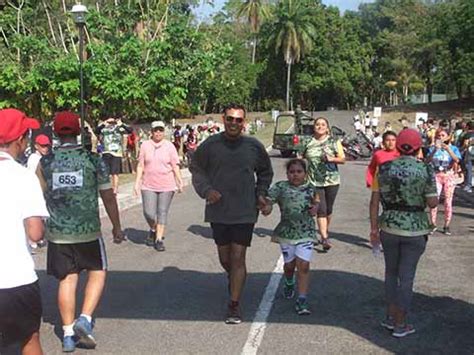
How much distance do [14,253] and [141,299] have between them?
3214 millimetres

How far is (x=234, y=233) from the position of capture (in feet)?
19.2

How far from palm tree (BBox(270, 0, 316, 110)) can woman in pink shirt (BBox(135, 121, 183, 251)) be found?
224ft

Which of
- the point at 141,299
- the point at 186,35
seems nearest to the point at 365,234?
the point at 141,299

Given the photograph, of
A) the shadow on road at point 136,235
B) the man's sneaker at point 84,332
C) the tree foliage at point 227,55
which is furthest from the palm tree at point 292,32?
the man's sneaker at point 84,332

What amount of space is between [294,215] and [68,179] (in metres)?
2.12

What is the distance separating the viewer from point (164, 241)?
33.1 feet

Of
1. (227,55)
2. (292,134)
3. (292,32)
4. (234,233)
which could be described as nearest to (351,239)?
(234,233)

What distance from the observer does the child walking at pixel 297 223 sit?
6133 millimetres

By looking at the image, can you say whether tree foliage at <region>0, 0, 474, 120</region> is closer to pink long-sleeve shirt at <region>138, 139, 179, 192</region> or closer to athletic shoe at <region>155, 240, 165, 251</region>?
pink long-sleeve shirt at <region>138, 139, 179, 192</region>

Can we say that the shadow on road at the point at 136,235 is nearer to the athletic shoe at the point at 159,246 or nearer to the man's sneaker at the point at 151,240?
the man's sneaker at the point at 151,240

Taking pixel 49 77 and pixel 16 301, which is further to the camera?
pixel 49 77

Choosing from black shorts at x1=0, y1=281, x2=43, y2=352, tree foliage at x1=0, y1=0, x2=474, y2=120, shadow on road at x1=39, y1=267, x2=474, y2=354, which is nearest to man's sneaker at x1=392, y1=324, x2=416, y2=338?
shadow on road at x1=39, y1=267, x2=474, y2=354

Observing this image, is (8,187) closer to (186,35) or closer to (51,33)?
(186,35)

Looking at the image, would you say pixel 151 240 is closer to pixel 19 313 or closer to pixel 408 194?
pixel 408 194
